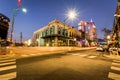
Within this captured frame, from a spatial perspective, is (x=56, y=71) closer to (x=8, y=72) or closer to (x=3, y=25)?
(x=8, y=72)

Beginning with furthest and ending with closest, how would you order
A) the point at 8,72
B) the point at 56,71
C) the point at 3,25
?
the point at 3,25, the point at 56,71, the point at 8,72

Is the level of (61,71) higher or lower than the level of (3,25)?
lower

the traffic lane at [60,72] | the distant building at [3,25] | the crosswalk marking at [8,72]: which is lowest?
the traffic lane at [60,72]

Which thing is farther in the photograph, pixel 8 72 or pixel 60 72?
pixel 60 72

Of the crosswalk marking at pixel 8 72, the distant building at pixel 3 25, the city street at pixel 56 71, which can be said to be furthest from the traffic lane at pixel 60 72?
the distant building at pixel 3 25

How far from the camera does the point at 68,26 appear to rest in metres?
53.6

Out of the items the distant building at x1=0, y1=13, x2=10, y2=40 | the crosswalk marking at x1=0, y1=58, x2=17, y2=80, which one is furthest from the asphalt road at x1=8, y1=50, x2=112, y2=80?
the distant building at x1=0, y1=13, x2=10, y2=40

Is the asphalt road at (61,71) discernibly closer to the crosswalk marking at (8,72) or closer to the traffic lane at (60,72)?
the traffic lane at (60,72)

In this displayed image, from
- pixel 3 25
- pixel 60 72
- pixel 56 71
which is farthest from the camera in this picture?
pixel 3 25

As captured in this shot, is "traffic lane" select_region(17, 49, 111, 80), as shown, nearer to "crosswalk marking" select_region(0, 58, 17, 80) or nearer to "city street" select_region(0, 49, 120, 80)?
"city street" select_region(0, 49, 120, 80)

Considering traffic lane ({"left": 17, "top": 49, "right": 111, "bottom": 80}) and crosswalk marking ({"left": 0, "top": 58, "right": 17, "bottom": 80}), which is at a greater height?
crosswalk marking ({"left": 0, "top": 58, "right": 17, "bottom": 80})

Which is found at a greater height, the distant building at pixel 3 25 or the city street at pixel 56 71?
the distant building at pixel 3 25

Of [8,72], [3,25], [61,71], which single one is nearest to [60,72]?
[61,71]

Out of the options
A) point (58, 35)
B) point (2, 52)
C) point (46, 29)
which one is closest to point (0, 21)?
point (46, 29)
